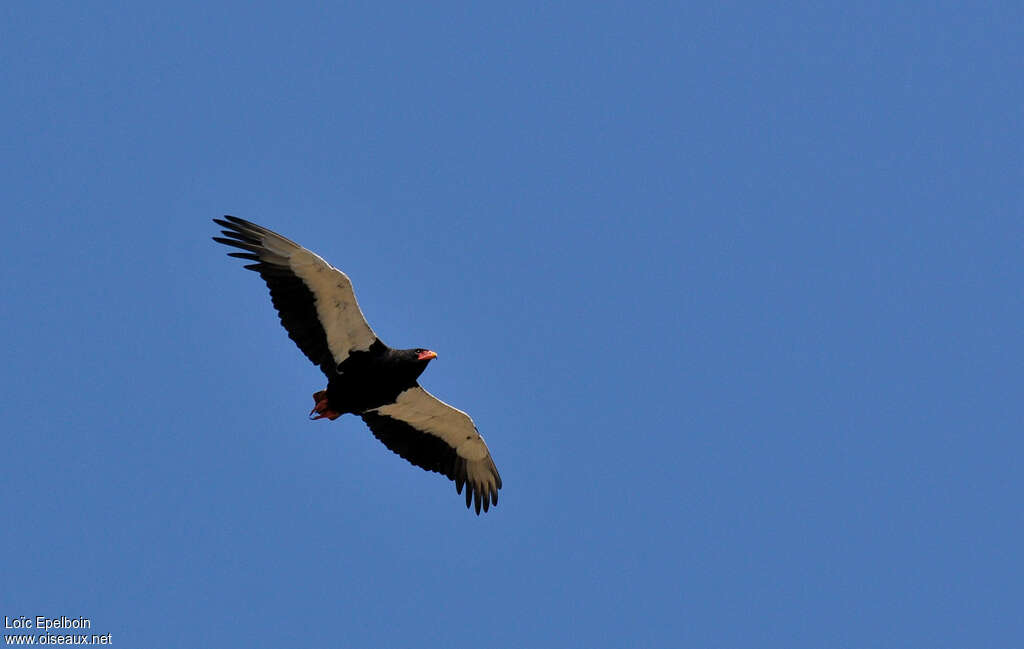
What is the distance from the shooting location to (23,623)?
2869cm

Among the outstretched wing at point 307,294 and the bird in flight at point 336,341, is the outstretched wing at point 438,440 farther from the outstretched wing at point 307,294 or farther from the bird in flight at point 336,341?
the outstretched wing at point 307,294

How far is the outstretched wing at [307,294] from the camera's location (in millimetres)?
29859

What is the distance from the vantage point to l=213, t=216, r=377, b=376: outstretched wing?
29.9 metres

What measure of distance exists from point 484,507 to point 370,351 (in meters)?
5.27

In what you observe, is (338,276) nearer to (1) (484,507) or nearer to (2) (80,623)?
(1) (484,507)

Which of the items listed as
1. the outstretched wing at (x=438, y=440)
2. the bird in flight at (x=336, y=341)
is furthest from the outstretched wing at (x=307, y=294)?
the outstretched wing at (x=438, y=440)

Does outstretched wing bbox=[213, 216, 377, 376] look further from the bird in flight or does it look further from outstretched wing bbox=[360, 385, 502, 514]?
outstretched wing bbox=[360, 385, 502, 514]

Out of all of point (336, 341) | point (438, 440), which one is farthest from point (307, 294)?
point (438, 440)

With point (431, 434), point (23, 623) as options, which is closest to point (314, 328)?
point (431, 434)

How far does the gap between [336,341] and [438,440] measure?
12.6ft

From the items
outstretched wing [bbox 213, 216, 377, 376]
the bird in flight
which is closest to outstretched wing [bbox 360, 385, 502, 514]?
the bird in flight

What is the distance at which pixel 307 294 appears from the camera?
99.2ft

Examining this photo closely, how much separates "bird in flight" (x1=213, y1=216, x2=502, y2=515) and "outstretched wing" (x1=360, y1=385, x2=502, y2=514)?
4 centimetres

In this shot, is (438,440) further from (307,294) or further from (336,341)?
(307,294)
